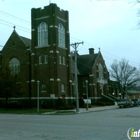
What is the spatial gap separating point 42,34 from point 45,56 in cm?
428

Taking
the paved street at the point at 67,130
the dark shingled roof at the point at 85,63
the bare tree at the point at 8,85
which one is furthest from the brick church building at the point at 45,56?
the paved street at the point at 67,130

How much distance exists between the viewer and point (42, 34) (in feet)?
170

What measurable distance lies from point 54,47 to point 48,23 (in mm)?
4765

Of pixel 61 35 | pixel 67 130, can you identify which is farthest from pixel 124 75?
pixel 67 130

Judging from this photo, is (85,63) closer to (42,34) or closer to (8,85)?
(42,34)

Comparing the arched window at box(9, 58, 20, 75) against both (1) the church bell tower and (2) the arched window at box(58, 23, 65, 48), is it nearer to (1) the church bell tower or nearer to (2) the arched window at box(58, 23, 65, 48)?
(1) the church bell tower

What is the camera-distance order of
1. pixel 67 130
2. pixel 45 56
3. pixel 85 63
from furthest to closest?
1. pixel 85 63
2. pixel 45 56
3. pixel 67 130

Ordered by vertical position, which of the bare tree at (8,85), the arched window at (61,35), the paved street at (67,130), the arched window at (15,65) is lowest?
the paved street at (67,130)

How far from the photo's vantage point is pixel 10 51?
55375 mm

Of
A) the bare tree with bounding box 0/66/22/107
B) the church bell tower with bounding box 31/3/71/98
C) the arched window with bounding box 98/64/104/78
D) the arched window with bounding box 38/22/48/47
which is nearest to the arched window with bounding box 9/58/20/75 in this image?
the church bell tower with bounding box 31/3/71/98

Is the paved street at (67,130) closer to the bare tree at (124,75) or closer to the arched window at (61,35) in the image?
the arched window at (61,35)

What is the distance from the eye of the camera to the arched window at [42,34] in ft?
168

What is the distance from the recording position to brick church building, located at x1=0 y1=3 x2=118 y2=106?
4942cm

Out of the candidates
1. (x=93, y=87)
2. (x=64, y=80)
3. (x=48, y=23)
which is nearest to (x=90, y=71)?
(x=93, y=87)
